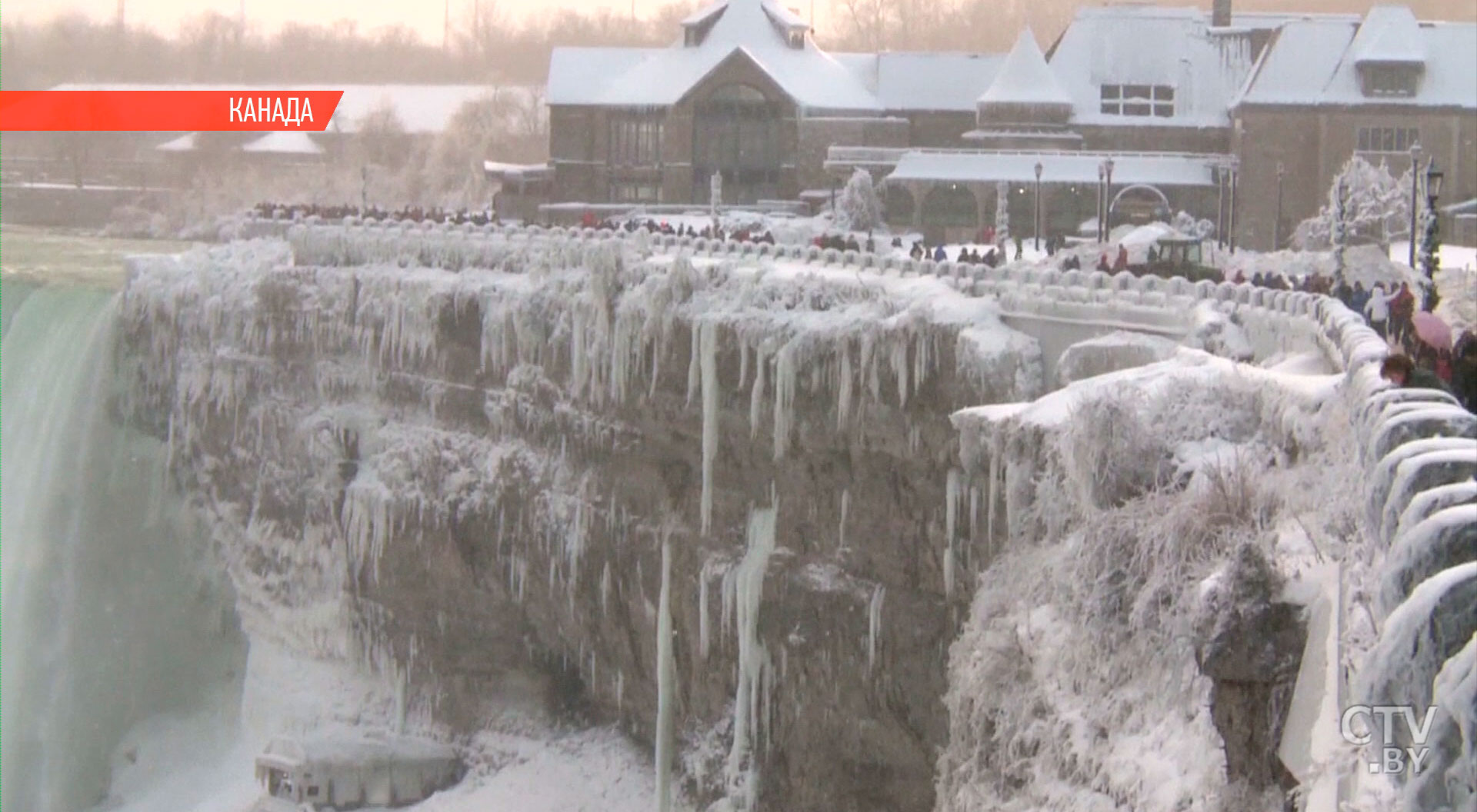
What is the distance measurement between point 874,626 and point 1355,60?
99.4ft

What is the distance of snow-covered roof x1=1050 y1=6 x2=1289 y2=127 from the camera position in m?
54.4

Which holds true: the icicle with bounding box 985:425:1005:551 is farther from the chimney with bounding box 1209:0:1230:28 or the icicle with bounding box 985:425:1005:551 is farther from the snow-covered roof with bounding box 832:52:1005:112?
the snow-covered roof with bounding box 832:52:1005:112

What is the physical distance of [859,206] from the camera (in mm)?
51500

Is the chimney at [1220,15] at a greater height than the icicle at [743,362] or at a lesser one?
greater

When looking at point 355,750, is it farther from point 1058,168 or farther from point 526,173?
point 526,173

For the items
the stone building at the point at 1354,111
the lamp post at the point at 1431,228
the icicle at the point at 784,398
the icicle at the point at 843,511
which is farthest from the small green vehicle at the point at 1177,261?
the stone building at the point at 1354,111

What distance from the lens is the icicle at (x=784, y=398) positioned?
27.7 meters

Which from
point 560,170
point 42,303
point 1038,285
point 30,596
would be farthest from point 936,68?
point 1038,285

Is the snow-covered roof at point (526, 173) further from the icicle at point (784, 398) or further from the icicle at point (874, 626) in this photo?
the icicle at point (874, 626)

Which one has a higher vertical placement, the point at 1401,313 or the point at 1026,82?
the point at 1026,82

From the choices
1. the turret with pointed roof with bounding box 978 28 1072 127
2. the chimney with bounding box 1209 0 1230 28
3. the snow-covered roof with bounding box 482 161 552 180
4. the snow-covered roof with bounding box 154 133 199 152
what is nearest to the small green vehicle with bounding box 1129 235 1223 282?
the turret with pointed roof with bounding box 978 28 1072 127

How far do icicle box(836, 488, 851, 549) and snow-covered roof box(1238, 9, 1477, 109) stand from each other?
2810 centimetres

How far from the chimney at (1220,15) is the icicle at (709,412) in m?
30.1

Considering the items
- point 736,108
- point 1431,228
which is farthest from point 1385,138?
point 1431,228
